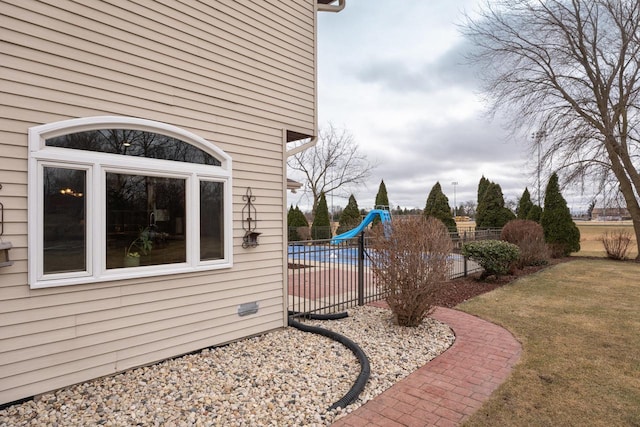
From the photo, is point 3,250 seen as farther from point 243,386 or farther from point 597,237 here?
point 597,237

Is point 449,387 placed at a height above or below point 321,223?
below

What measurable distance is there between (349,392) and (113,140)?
10.7 ft

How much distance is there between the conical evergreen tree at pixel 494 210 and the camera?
62.2 feet

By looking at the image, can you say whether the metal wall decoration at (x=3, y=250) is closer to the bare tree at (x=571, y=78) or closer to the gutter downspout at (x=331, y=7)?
the gutter downspout at (x=331, y=7)

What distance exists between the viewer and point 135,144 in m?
3.51

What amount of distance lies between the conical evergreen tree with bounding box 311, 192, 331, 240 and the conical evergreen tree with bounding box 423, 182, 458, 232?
6594 millimetres

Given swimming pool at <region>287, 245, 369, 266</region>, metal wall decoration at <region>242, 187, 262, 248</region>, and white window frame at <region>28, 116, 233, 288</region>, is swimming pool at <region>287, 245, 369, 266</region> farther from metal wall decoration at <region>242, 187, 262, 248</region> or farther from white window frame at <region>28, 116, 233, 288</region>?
white window frame at <region>28, 116, 233, 288</region>

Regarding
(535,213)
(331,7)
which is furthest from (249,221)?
(535,213)

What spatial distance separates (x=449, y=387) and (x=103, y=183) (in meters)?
3.82

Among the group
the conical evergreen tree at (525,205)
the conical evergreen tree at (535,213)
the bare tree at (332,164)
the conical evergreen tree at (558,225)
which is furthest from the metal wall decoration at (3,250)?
the bare tree at (332,164)

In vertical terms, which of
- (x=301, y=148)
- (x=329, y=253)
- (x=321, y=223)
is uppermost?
(x=301, y=148)

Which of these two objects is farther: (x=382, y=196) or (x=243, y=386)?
(x=382, y=196)

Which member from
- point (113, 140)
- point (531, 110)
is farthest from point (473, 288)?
point (531, 110)

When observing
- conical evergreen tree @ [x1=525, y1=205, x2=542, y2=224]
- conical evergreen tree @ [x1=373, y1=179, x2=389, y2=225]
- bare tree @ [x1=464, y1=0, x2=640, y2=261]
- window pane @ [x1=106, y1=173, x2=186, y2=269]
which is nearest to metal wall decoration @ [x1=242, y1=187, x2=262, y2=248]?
window pane @ [x1=106, y1=173, x2=186, y2=269]
